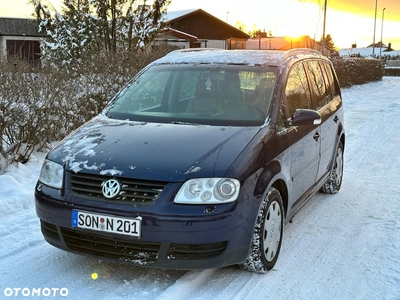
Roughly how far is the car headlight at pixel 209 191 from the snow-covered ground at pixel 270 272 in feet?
2.25

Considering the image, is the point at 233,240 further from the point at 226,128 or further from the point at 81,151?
the point at 81,151

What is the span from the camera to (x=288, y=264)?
4004 mm

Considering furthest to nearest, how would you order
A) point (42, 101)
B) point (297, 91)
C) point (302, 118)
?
point (42, 101) → point (297, 91) → point (302, 118)

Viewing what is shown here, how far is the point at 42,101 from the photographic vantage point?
651 cm

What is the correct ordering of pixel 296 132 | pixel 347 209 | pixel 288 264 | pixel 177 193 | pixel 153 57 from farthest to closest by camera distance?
pixel 153 57 → pixel 347 209 → pixel 296 132 → pixel 288 264 → pixel 177 193

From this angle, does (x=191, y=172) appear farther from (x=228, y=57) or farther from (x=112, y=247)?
(x=228, y=57)

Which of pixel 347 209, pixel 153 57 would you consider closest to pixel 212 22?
pixel 153 57

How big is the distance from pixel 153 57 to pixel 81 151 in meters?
6.74

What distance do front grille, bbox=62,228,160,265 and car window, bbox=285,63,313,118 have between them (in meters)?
1.80

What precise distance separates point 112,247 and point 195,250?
1.95 ft

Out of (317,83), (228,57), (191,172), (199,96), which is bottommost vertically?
(191,172)

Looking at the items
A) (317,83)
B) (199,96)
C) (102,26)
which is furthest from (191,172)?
(102,26)

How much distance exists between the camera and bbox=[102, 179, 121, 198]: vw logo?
3299 millimetres

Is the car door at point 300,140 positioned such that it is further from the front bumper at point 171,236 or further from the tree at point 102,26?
the tree at point 102,26
